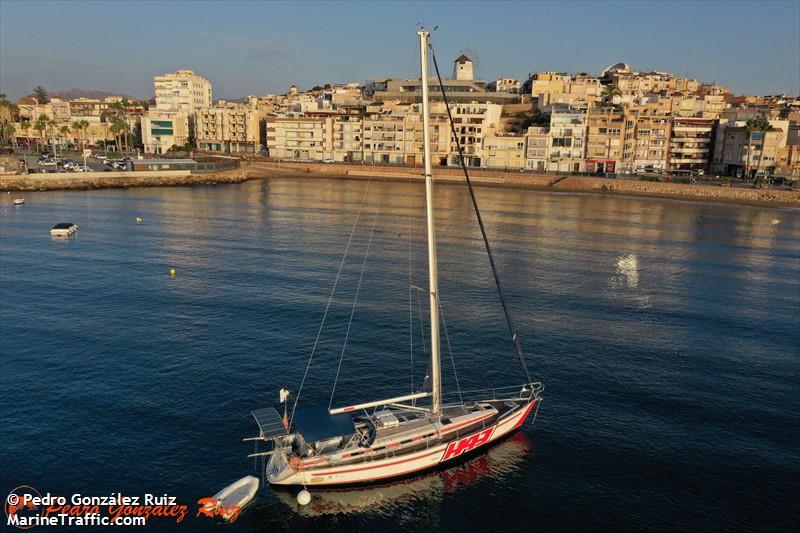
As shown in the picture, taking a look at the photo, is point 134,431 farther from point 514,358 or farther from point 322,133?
point 322,133

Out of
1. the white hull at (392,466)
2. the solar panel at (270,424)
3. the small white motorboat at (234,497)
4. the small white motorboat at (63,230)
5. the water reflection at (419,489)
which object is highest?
the small white motorboat at (63,230)

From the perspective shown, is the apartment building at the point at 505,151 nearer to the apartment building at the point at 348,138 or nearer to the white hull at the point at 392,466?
the apartment building at the point at 348,138

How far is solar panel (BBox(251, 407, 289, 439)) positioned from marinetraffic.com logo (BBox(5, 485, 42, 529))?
11252 mm

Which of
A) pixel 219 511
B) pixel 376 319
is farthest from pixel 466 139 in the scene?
pixel 219 511

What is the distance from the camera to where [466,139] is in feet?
589

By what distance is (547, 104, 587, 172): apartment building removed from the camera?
166000 millimetres

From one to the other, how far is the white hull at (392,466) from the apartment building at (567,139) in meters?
144

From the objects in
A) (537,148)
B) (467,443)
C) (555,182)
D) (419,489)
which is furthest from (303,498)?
(537,148)

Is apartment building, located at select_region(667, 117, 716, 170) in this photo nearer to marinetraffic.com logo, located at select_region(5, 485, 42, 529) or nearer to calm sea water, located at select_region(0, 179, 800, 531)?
calm sea water, located at select_region(0, 179, 800, 531)

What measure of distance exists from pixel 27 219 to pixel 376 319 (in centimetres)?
7896

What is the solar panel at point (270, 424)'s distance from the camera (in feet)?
102

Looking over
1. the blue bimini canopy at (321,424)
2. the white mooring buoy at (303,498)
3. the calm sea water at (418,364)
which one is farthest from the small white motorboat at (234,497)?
the blue bimini canopy at (321,424)

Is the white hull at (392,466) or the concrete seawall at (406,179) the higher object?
the concrete seawall at (406,179)

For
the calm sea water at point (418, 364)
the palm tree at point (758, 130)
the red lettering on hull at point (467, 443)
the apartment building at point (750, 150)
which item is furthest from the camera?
the apartment building at point (750, 150)
